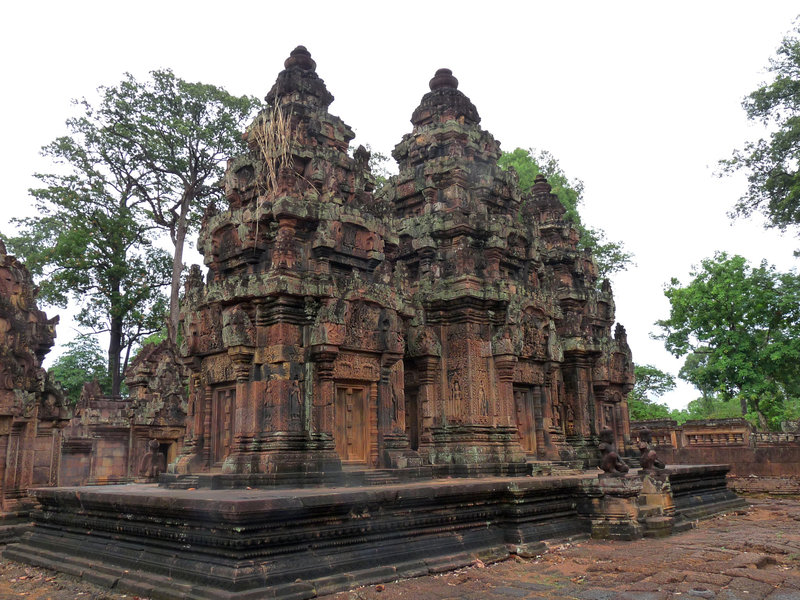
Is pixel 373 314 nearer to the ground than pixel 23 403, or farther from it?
farther from it

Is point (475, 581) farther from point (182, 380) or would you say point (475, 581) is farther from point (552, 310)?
point (182, 380)

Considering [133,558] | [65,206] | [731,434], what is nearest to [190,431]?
[133,558]

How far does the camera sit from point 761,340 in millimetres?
23656

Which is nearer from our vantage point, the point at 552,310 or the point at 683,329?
the point at 552,310

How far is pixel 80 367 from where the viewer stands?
35469 mm

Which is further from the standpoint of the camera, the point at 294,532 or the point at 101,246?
the point at 101,246

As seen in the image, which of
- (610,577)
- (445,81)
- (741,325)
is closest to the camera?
(610,577)

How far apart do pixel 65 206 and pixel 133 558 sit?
75.7ft

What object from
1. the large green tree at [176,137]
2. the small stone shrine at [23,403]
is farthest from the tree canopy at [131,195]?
the small stone shrine at [23,403]

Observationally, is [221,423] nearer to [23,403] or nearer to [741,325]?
[23,403]

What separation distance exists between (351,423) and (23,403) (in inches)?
229

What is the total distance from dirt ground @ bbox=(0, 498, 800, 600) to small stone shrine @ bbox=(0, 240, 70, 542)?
286cm

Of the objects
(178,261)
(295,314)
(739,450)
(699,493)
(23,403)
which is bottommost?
(699,493)

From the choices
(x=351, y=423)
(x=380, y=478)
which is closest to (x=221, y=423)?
(x=351, y=423)
